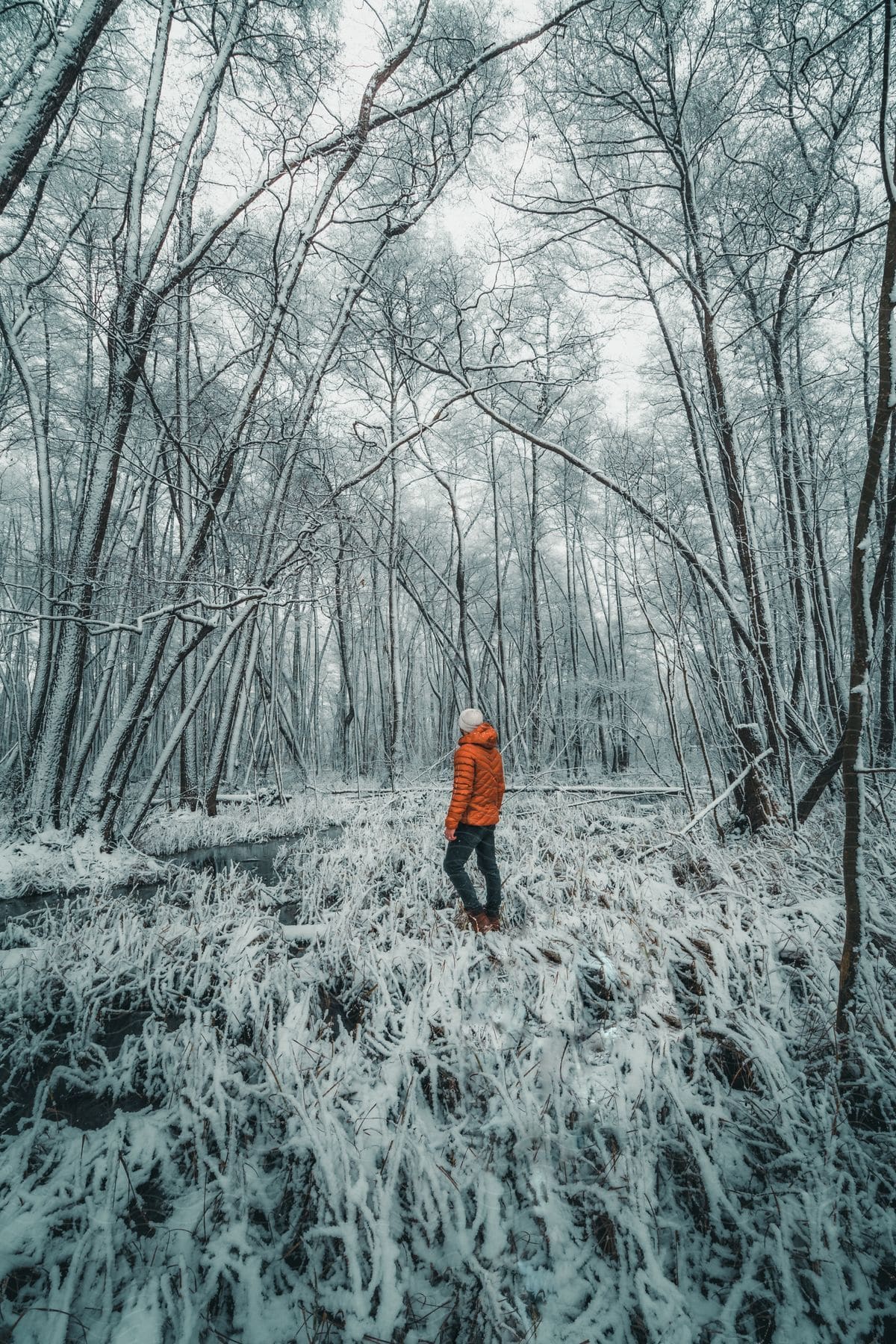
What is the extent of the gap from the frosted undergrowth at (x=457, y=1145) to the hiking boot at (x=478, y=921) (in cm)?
59

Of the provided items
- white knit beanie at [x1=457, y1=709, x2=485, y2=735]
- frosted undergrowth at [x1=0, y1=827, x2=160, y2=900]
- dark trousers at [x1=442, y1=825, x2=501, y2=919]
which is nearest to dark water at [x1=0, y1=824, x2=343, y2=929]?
frosted undergrowth at [x1=0, y1=827, x2=160, y2=900]

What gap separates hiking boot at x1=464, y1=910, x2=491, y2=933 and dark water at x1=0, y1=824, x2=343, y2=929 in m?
2.30

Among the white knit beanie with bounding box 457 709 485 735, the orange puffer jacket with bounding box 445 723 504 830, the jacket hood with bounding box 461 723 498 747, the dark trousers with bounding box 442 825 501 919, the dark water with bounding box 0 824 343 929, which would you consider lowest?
the dark water with bounding box 0 824 343 929

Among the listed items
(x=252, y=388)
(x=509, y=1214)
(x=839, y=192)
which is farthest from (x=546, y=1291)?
(x=839, y=192)

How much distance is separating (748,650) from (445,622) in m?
20.3

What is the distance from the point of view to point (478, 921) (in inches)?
148

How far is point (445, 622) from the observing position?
80.6 feet

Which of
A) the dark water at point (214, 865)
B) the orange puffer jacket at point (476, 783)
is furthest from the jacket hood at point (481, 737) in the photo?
the dark water at point (214, 865)

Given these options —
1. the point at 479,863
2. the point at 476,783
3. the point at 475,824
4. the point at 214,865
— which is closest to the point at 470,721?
the point at 476,783

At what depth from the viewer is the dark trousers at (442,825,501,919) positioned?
3.80 meters

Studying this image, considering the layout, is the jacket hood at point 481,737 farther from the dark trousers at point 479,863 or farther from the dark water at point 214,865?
the dark water at point 214,865

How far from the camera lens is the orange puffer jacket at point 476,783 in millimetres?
3803

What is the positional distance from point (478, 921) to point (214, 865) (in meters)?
4.26

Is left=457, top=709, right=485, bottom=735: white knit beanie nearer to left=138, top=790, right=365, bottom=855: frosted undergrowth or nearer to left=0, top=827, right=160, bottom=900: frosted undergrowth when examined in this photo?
left=0, top=827, right=160, bottom=900: frosted undergrowth
